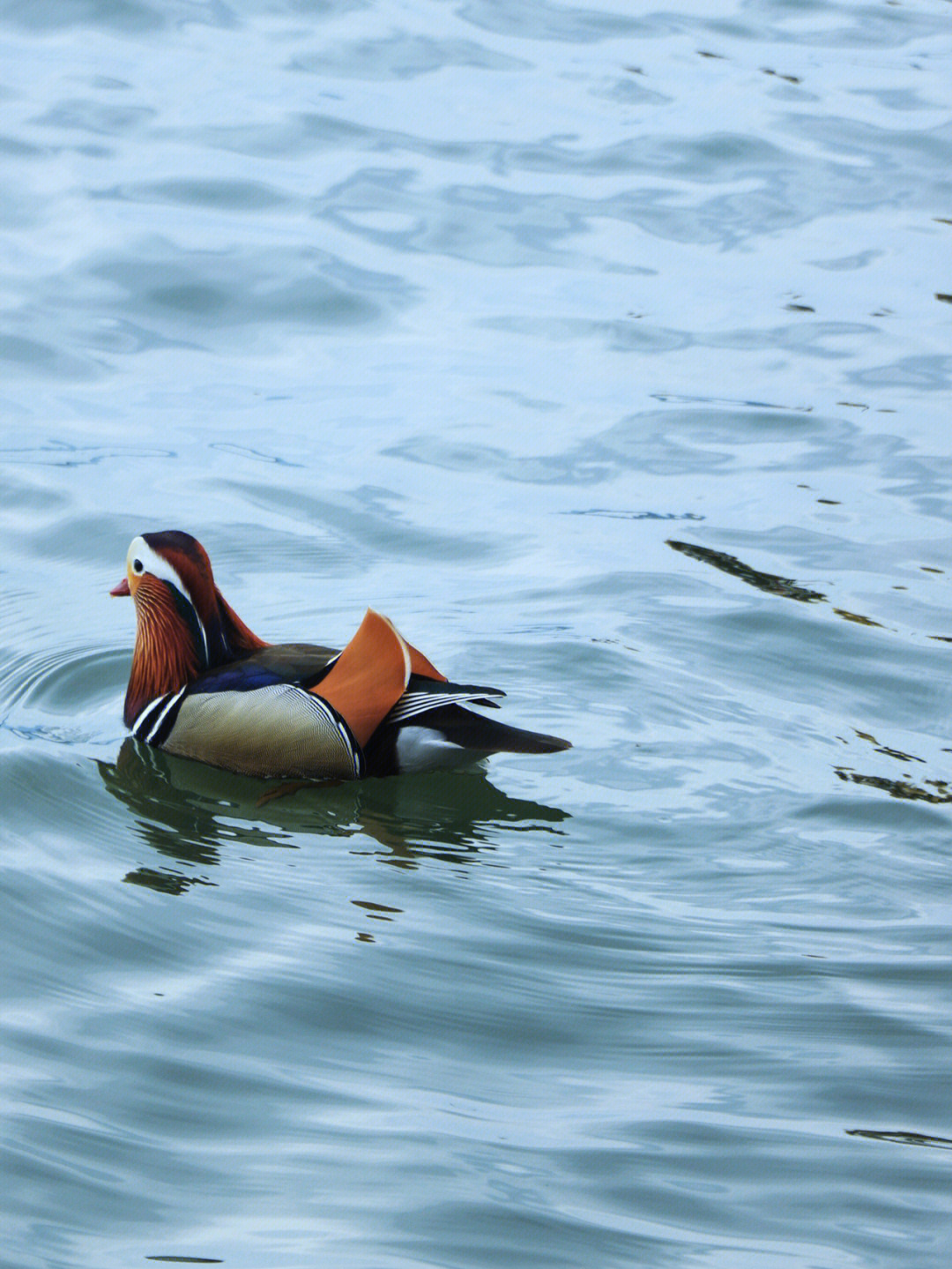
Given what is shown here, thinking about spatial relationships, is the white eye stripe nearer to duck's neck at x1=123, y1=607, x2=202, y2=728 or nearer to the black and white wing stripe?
duck's neck at x1=123, y1=607, x2=202, y2=728

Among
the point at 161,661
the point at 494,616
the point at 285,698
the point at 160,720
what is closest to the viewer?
the point at 285,698

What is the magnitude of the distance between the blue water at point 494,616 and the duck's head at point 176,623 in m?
0.27

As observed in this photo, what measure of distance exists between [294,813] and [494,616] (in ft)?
4.79

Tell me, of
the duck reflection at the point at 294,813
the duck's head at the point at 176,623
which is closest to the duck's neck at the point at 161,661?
the duck's head at the point at 176,623

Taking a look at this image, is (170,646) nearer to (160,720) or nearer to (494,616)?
(160,720)

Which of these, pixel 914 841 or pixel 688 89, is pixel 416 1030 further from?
pixel 688 89

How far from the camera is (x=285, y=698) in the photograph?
5.60 meters

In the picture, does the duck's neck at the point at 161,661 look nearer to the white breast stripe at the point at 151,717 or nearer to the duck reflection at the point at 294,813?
the white breast stripe at the point at 151,717

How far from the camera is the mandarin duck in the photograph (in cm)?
548

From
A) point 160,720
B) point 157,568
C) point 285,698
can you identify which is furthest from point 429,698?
point 157,568

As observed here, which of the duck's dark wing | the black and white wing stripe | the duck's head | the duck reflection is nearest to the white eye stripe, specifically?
the duck's head

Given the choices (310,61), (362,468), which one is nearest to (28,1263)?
(362,468)

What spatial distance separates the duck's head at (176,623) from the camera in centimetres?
591

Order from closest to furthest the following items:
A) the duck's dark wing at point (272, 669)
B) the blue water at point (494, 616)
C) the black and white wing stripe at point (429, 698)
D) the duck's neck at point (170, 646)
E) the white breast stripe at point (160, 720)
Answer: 1. the blue water at point (494, 616)
2. the black and white wing stripe at point (429, 698)
3. the duck's dark wing at point (272, 669)
4. the white breast stripe at point (160, 720)
5. the duck's neck at point (170, 646)
